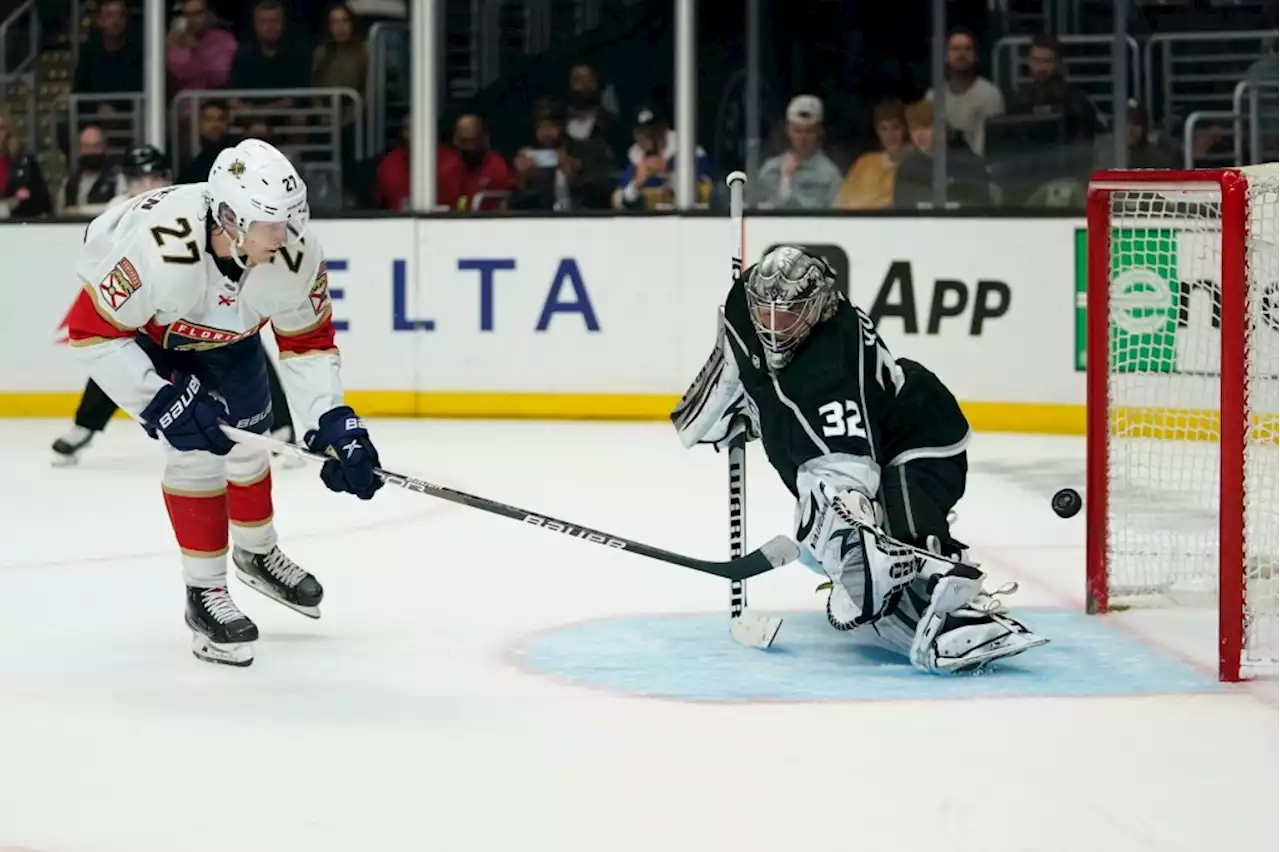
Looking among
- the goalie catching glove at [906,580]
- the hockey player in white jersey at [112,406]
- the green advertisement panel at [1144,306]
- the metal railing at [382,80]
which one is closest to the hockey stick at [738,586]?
the goalie catching glove at [906,580]

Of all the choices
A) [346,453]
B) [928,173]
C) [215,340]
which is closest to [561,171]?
[928,173]

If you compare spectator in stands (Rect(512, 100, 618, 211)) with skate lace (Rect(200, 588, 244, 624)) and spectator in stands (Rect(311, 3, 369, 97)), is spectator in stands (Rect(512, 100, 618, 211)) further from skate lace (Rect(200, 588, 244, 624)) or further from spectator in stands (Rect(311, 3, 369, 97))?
Result: skate lace (Rect(200, 588, 244, 624))

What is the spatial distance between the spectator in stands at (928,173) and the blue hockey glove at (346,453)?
4.32 metres

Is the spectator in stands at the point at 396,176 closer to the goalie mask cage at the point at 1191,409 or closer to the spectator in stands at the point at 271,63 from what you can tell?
the spectator in stands at the point at 271,63

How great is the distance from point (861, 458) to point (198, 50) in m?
5.76

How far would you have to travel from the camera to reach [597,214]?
8.10 metres

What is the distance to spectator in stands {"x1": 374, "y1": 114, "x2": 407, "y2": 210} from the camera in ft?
27.8

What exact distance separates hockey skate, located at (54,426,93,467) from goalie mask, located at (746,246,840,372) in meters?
3.72

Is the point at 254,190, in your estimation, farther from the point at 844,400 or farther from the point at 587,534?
the point at 844,400

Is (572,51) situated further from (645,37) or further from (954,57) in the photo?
(954,57)

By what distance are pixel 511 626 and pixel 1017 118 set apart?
173 inches

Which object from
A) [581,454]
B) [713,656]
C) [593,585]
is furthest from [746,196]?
[713,656]

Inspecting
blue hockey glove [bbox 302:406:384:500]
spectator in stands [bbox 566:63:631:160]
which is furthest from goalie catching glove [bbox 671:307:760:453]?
spectator in stands [bbox 566:63:631:160]

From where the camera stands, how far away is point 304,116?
8.74 meters
